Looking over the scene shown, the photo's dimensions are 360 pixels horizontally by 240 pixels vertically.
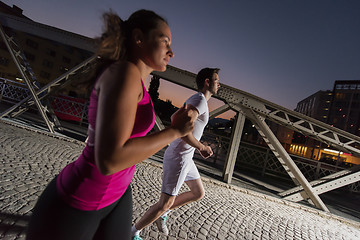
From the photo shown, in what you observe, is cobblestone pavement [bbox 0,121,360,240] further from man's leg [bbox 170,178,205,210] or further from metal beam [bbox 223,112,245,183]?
man's leg [bbox 170,178,205,210]

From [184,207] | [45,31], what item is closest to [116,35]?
[184,207]

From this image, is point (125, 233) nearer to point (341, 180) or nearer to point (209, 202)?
point (209, 202)

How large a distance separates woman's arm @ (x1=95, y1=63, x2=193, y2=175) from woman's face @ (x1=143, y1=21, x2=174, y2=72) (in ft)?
0.93

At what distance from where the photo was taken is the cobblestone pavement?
3212 millimetres

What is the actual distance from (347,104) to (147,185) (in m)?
93.2

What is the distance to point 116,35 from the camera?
3.62ft

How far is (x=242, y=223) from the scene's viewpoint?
4.29m

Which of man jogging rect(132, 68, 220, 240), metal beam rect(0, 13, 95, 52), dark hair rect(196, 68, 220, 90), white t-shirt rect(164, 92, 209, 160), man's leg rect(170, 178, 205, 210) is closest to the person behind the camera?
man jogging rect(132, 68, 220, 240)

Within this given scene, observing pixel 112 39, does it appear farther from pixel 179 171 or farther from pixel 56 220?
pixel 179 171

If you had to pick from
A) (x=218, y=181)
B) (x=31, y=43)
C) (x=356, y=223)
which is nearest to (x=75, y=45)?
(x=218, y=181)

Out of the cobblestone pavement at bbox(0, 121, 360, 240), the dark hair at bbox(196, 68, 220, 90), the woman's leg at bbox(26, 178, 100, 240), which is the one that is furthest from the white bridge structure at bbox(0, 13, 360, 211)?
the woman's leg at bbox(26, 178, 100, 240)

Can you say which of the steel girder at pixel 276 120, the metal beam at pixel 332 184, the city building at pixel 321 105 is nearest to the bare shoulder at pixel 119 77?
the steel girder at pixel 276 120

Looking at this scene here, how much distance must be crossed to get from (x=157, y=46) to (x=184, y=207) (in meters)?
3.86

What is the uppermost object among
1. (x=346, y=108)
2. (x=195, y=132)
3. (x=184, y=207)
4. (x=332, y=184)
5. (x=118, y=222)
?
(x=346, y=108)
